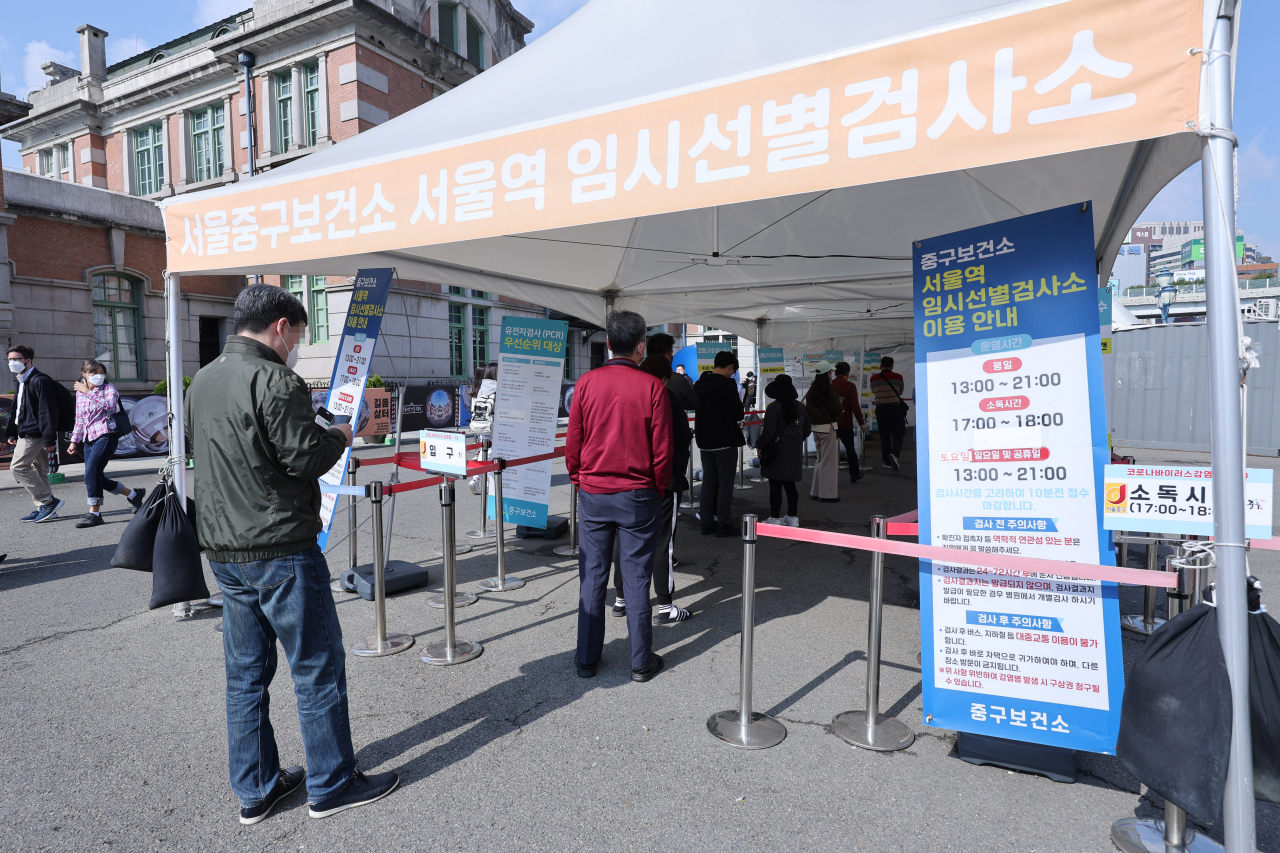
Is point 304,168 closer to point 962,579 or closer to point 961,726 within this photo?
point 962,579

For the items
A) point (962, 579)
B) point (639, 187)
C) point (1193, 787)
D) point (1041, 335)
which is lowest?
point (1193, 787)

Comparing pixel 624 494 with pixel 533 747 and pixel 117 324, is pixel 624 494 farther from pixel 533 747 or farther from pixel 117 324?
pixel 117 324

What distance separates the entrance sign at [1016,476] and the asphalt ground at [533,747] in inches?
14.7

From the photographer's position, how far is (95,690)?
351cm

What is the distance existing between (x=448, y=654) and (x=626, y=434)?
65.6 inches

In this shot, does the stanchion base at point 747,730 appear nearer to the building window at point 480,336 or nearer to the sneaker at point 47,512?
the sneaker at point 47,512

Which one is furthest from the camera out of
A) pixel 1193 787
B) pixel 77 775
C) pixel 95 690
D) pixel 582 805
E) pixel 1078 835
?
pixel 95 690

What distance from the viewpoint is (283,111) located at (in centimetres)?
2048

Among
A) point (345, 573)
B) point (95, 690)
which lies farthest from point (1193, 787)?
point (345, 573)

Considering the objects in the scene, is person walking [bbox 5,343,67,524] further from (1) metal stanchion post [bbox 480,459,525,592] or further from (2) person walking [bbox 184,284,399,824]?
(2) person walking [bbox 184,284,399,824]

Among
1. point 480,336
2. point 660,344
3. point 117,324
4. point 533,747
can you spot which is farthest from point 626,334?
point 480,336

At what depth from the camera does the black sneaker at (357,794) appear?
8.27 ft

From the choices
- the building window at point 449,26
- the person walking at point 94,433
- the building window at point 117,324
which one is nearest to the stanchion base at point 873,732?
the person walking at point 94,433

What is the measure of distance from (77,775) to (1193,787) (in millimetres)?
4000
